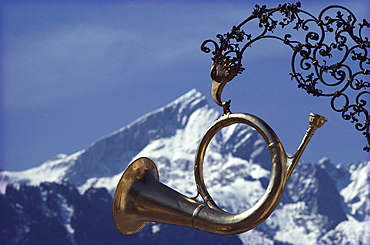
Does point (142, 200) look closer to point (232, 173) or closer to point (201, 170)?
point (201, 170)

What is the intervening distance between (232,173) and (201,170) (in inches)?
4384

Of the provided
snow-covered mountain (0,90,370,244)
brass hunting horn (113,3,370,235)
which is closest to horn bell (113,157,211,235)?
brass hunting horn (113,3,370,235)

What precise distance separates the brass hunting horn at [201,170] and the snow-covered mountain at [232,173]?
9922 cm

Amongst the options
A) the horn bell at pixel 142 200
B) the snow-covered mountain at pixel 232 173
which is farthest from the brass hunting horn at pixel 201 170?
the snow-covered mountain at pixel 232 173

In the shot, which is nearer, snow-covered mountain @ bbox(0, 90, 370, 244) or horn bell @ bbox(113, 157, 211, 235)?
horn bell @ bbox(113, 157, 211, 235)

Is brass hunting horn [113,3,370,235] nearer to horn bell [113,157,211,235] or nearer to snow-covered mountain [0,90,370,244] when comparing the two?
horn bell [113,157,211,235]

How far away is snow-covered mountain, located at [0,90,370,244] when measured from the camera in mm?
112000

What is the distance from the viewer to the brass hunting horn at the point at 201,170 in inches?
275

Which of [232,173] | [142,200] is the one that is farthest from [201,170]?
[232,173]

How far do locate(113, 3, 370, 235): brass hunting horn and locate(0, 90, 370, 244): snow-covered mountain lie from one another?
9922 cm

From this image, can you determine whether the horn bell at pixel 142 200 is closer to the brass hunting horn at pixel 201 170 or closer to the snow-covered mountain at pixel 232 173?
the brass hunting horn at pixel 201 170

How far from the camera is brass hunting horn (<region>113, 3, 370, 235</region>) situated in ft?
23.0

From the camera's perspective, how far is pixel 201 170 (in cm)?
746

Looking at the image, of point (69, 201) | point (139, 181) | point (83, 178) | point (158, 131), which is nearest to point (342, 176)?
point (158, 131)
